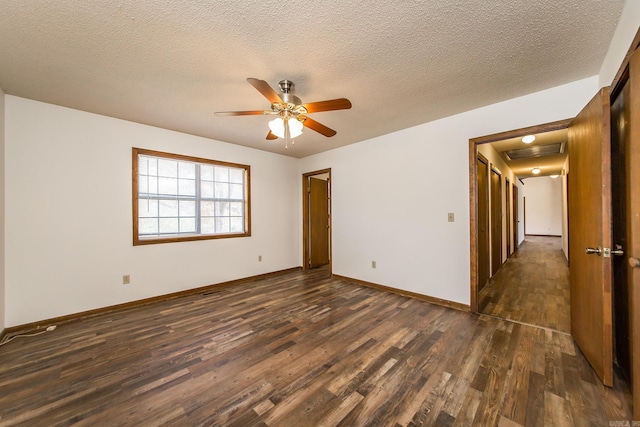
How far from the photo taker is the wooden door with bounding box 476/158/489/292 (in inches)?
134

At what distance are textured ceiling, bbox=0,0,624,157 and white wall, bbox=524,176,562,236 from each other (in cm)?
1074

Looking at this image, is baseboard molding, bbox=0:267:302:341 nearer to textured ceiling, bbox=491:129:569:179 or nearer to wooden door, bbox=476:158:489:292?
wooden door, bbox=476:158:489:292

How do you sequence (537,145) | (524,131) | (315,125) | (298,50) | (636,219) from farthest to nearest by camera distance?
(537,145) → (524,131) → (315,125) → (298,50) → (636,219)

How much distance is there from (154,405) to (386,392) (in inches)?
60.0

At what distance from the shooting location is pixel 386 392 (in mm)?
1582

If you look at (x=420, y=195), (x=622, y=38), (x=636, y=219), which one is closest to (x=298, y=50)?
(x=622, y=38)

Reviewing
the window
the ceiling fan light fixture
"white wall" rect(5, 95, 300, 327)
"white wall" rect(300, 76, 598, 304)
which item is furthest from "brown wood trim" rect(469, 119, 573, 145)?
"white wall" rect(5, 95, 300, 327)

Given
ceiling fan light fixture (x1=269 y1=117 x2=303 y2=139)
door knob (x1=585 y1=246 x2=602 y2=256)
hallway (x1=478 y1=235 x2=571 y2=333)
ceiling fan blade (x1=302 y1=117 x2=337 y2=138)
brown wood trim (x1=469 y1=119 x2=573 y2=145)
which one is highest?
ceiling fan blade (x1=302 y1=117 x2=337 y2=138)

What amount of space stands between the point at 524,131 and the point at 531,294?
2409mm

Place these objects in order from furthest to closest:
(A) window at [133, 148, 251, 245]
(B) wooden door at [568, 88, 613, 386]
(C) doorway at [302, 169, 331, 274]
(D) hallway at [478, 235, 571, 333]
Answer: (C) doorway at [302, 169, 331, 274] → (A) window at [133, 148, 251, 245] → (D) hallway at [478, 235, 571, 333] → (B) wooden door at [568, 88, 613, 386]

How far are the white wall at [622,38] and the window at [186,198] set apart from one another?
4410 millimetres

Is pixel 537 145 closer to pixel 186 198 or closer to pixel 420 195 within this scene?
pixel 420 195

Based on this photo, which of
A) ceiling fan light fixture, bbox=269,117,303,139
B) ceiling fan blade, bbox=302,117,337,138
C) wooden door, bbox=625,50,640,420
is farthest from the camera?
ceiling fan blade, bbox=302,117,337,138

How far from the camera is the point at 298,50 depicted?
5.83 ft
